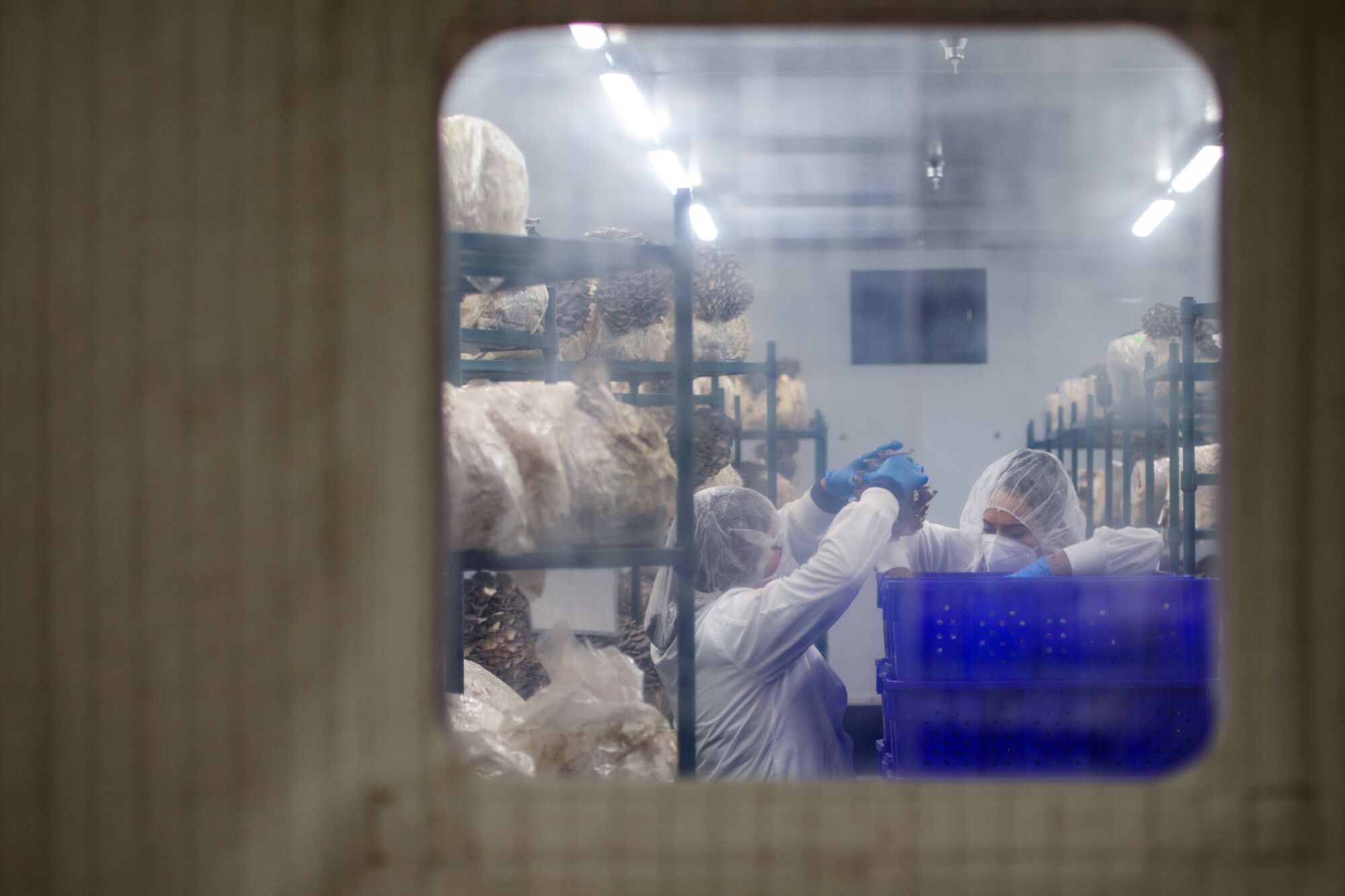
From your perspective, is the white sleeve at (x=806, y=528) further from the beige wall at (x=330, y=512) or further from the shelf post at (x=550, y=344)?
the beige wall at (x=330, y=512)

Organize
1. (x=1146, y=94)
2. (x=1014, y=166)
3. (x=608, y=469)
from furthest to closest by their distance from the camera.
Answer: (x=1014, y=166), (x=1146, y=94), (x=608, y=469)

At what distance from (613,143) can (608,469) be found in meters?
1.85

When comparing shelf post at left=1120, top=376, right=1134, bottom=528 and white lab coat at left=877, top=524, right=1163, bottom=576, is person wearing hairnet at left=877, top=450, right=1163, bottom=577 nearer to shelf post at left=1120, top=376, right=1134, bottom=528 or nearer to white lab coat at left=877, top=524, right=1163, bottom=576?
white lab coat at left=877, top=524, right=1163, bottom=576

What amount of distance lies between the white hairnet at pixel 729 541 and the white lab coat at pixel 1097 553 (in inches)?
11.0

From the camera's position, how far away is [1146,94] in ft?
10.4

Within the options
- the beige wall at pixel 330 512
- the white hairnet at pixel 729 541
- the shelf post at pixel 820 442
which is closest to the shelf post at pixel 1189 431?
the white hairnet at pixel 729 541

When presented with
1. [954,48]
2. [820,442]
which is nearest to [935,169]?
[954,48]

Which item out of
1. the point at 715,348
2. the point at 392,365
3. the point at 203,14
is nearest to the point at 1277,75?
the point at 392,365

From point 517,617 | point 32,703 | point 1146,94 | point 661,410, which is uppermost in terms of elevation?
point 1146,94

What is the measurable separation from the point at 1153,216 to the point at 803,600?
280 cm

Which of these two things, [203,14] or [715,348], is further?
[715,348]

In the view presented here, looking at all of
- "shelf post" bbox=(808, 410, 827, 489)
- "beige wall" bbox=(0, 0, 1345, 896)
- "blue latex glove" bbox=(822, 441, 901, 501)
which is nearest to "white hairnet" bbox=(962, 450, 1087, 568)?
"blue latex glove" bbox=(822, 441, 901, 501)

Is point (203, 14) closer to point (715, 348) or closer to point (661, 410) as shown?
point (661, 410)

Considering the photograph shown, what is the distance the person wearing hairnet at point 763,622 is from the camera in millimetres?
2045
